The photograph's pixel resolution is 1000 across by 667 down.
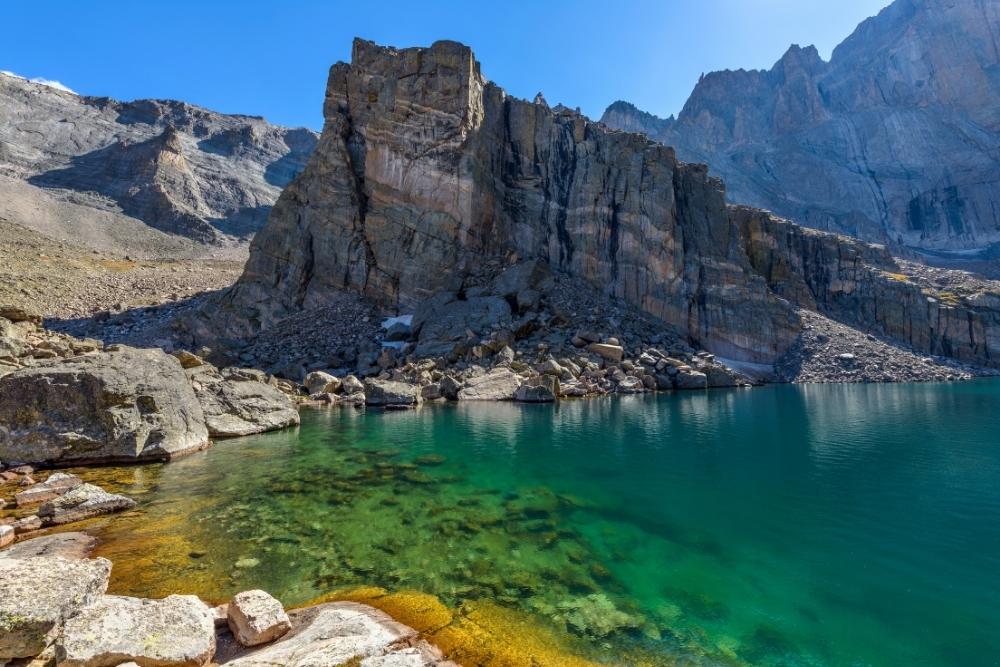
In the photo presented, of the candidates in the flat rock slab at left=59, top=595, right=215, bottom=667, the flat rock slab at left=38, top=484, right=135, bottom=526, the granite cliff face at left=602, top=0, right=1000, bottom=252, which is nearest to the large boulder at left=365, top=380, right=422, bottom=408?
the flat rock slab at left=38, top=484, right=135, bottom=526

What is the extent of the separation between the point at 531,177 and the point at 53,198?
10392cm

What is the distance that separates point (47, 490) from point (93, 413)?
17.6 feet

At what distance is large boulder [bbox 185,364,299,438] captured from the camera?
81.1ft

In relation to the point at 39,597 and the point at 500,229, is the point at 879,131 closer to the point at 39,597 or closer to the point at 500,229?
the point at 500,229

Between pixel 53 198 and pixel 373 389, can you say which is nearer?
pixel 373 389

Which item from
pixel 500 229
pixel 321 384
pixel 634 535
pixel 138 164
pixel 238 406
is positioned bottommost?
pixel 634 535

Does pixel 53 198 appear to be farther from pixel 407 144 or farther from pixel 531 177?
pixel 531 177

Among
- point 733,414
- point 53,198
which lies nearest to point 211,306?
point 733,414

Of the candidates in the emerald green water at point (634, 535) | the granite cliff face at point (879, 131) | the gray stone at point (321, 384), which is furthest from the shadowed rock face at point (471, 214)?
the granite cliff face at point (879, 131)

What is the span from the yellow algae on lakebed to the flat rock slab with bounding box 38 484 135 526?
8.36 m

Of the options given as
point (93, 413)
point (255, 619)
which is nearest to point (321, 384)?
point (93, 413)

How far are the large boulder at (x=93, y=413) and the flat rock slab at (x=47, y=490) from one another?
324cm

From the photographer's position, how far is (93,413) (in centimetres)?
1841

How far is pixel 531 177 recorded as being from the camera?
6825 centimetres
